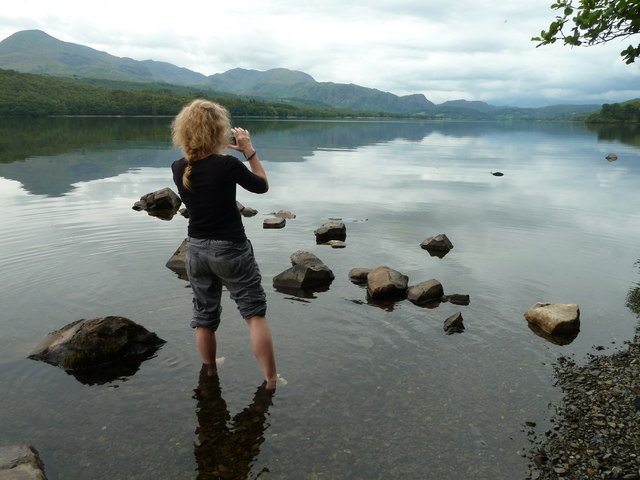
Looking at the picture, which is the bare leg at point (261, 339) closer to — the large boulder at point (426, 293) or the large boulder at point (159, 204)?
the large boulder at point (426, 293)

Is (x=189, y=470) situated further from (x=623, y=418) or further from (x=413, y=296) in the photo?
(x=413, y=296)

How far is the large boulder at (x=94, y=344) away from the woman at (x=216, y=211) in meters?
2.16

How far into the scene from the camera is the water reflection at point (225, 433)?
621 cm

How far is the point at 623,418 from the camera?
7430 mm

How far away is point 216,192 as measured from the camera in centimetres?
691

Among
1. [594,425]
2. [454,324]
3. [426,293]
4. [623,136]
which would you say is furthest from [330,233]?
[623,136]

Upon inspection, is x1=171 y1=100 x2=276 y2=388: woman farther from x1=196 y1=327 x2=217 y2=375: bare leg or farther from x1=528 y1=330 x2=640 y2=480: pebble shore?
x1=528 y1=330 x2=640 y2=480: pebble shore

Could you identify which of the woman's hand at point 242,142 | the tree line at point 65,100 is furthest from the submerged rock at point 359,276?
the tree line at point 65,100

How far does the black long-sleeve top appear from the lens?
682 centimetres

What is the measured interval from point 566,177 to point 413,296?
3907 centimetres

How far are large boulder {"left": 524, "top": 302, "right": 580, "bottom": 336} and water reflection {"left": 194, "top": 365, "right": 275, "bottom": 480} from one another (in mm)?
6690

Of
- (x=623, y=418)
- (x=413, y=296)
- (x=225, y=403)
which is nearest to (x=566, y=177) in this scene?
(x=413, y=296)

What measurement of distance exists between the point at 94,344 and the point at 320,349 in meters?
4.33

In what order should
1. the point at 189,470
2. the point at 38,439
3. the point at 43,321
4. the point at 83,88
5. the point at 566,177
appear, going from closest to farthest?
the point at 189,470 → the point at 38,439 → the point at 43,321 → the point at 566,177 → the point at 83,88
